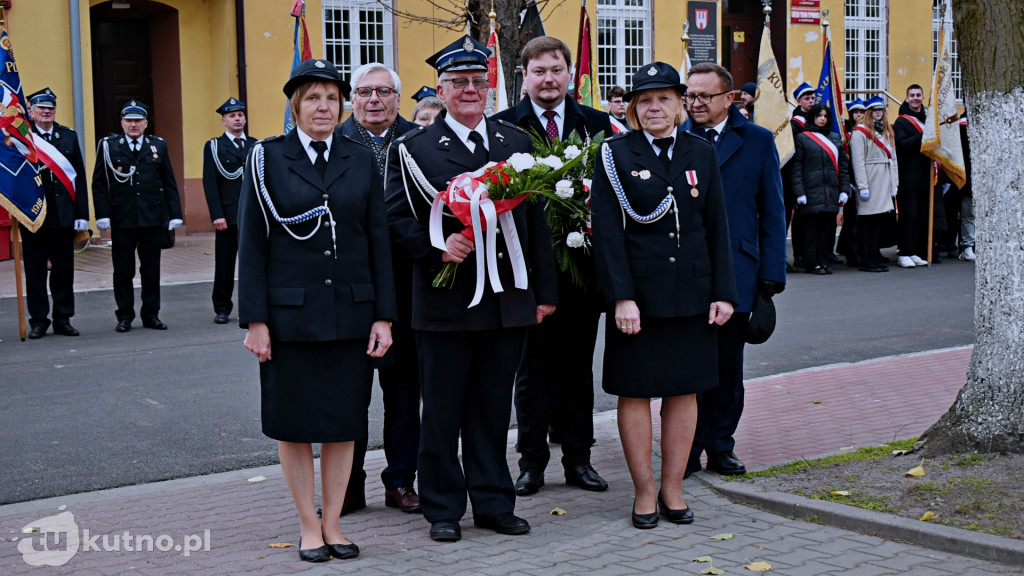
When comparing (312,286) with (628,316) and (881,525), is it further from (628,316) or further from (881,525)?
(881,525)

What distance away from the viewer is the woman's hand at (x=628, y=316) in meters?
5.59

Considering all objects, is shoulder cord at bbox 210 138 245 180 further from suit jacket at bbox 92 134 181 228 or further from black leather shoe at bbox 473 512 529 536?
black leather shoe at bbox 473 512 529 536

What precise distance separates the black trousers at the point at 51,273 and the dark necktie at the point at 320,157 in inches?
288

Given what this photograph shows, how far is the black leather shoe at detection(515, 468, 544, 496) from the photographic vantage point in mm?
6297

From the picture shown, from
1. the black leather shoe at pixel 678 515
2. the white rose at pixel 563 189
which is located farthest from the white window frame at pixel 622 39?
the black leather shoe at pixel 678 515

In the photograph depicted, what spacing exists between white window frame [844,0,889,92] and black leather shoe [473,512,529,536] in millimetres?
22670

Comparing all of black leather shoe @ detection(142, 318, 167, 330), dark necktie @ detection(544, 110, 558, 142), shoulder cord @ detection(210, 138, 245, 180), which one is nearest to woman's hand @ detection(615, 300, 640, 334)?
dark necktie @ detection(544, 110, 558, 142)

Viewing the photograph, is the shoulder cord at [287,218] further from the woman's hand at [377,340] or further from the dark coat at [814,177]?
the dark coat at [814,177]

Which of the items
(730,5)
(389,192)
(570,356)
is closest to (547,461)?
(570,356)

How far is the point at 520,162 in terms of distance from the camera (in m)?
5.39

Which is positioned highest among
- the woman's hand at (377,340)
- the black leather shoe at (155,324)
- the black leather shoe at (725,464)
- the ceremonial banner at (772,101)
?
the ceremonial banner at (772,101)

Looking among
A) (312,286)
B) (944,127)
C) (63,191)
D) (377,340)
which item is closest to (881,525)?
(377,340)

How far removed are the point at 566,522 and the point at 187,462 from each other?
96.4 inches

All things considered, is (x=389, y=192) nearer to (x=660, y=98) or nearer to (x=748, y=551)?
(x=660, y=98)
